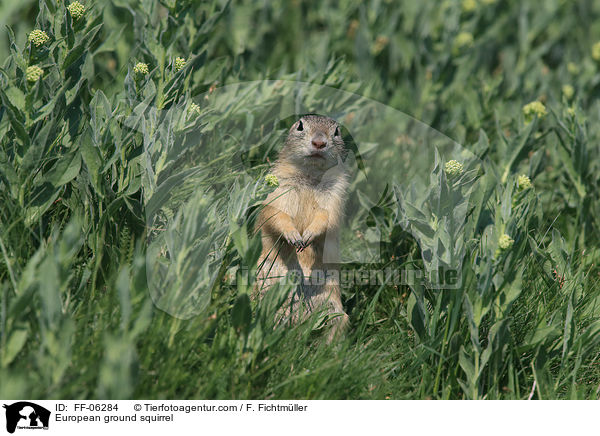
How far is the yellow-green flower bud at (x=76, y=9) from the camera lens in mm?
4074

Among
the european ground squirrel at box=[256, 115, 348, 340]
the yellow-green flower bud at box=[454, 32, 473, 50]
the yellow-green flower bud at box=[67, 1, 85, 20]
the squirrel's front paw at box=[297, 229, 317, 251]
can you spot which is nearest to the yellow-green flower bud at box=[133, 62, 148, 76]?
the yellow-green flower bud at box=[67, 1, 85, 20]

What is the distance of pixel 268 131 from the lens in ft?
18.0

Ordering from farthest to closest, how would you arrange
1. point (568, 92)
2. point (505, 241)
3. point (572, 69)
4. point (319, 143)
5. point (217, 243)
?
point (572, 69)
point (568, 92)
point (319, 143)
point (217, 243)
point (505, 241)

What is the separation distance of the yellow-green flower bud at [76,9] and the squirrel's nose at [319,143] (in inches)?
70.8

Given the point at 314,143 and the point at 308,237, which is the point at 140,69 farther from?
the point at 308,237

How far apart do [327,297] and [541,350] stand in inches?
55.8

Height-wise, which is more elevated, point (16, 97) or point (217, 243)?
point (16, 97)

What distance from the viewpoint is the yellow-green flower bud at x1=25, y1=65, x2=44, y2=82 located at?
12.3ft

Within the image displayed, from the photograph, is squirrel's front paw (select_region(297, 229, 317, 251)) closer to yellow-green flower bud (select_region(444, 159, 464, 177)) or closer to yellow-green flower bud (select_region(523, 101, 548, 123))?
yellow-green flower bud (select_region(444, 159, 464, 177))

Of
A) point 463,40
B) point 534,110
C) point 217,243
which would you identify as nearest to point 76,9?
point 217,243

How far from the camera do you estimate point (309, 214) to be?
16.0 ft
